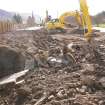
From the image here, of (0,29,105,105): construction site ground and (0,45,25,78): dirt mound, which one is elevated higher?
(0,45,25,78): dirt mound

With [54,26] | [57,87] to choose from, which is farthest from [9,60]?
[54,26]

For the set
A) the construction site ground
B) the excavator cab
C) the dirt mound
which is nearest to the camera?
the construction site ground

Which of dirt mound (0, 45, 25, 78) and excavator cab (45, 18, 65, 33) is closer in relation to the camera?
dirt mound (0, 45, 25, 78)

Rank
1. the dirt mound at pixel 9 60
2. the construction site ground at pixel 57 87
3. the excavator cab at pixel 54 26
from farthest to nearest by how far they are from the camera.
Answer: the excavator cab at pixel 54 26
the dirt mound at pixel 9 60
the construction site ground at pixel 57 87

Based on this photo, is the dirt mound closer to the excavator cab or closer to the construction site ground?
the construction site ground

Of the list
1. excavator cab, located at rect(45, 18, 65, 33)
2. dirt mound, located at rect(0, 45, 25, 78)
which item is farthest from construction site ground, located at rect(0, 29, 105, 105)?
excavator cab, located at rect(45, 18, 65, 33)

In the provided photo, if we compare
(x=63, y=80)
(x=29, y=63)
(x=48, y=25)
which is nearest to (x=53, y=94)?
(x=63, y=80)

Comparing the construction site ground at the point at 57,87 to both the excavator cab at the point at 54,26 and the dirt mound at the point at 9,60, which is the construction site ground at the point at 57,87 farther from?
the excavator cab at the point at 54,26

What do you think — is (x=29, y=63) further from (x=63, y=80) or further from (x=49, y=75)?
(x=63, y=80)

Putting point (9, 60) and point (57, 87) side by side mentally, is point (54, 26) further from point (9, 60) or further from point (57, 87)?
point (57, 87)

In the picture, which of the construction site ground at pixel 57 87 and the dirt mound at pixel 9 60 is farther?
the dirt mound at pixel 9 60

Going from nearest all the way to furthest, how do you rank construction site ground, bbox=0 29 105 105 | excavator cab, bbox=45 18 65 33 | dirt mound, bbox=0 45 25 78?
construction site ground, bbox=0 29 105 105 < dirt mound, bbox=0 45 25 78 < excavator cab, bbox=45 18 65 33

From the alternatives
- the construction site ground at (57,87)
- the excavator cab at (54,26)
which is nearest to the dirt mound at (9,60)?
the construction site ground at (57,87)

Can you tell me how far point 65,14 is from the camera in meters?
21.3
